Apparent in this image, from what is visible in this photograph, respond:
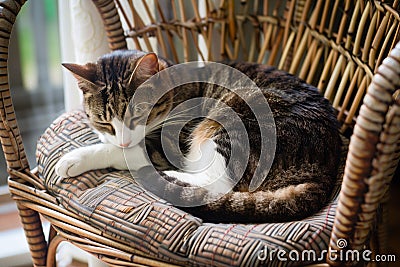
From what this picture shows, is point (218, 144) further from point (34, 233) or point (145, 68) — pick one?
point (34, 233)

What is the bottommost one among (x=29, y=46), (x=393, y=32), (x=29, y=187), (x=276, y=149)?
(x=29, y=187)

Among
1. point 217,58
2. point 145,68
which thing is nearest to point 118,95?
point 145,68

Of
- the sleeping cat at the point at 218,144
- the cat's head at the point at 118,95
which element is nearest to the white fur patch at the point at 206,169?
the sleeping cat at the point at 218,144

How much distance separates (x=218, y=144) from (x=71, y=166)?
31 cm

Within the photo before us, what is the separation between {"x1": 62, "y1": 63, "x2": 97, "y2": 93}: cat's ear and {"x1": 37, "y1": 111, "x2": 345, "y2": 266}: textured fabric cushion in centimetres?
19

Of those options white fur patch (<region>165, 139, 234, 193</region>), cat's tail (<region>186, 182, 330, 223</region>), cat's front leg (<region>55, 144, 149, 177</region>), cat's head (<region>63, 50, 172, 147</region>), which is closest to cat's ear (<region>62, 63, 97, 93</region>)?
cat's head (<region>63, 50, 172, 147</region>)

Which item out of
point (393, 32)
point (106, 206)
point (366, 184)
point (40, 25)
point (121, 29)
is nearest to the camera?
point (366, 184)

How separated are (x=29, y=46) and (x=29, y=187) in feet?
2.16

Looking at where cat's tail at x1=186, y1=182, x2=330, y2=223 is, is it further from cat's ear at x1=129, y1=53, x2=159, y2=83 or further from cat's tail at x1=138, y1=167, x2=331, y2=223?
cat's ear at x1=129, y1=53, x2=159, y2=83

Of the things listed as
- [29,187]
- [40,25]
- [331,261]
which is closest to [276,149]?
[331,261]

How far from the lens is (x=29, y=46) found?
5.19 ft

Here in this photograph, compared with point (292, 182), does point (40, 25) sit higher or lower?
higher

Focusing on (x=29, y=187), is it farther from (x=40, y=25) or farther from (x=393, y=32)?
(x=393, y=32)

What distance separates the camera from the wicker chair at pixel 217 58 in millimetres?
729
